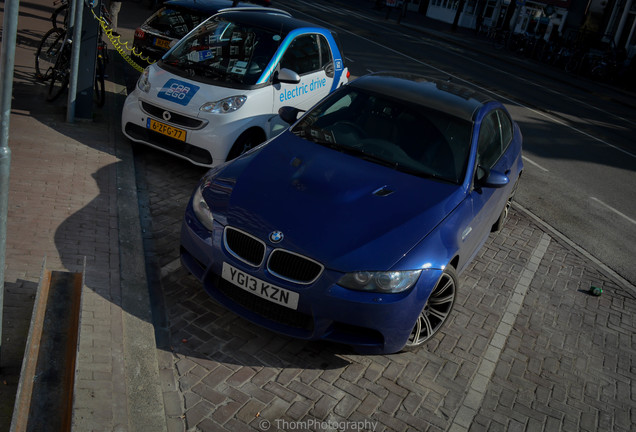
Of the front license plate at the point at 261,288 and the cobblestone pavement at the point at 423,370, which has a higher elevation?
the front license plate at the point at 261,288

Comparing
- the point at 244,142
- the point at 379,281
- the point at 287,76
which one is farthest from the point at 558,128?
the point at 379,281

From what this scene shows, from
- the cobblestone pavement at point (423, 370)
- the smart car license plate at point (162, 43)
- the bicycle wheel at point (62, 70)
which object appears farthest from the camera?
the smart car license plate at point (162, 43)

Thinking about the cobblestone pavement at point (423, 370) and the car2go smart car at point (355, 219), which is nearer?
the cobblestone pavement at point (423, 370)

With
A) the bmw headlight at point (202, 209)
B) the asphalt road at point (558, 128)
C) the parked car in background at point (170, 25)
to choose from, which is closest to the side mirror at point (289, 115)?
the bmw headlight at point (202, 209)

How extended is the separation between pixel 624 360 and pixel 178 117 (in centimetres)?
524

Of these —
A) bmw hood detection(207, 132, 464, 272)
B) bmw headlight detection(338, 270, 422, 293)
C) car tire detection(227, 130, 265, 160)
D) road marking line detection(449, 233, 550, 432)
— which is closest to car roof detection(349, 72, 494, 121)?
bmw hood detection(207, 132, 464, 272)

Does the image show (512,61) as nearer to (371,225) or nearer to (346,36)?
(346,36)

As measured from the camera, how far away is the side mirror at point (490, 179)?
545cm

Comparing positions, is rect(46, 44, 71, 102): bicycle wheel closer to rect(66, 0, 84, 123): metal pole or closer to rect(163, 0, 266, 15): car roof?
rect(66, 0, 84, 123): metal pole

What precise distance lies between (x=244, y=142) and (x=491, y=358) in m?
3.84

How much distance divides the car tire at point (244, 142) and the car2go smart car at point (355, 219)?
139cm

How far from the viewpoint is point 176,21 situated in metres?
10.5

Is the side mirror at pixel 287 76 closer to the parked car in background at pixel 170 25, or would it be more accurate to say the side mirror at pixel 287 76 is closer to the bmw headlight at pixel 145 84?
the bmw headlight at pixel 145 84

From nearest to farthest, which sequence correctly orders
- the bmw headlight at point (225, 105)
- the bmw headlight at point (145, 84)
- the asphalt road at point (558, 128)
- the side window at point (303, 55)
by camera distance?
the bmw headlight at point (225, 105) < the bmw headlight at point (145, 84) < the side window at point (303, 55) < the asphalt road at point (558, 128)
